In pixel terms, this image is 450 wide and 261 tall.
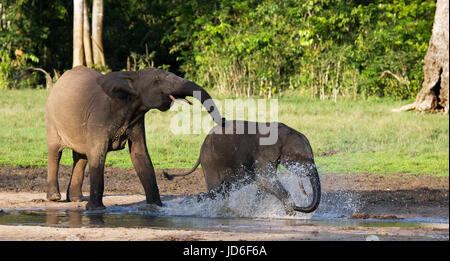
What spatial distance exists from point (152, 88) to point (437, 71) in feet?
36.3

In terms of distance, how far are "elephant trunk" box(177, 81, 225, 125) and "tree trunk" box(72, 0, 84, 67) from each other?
1391 centimetres

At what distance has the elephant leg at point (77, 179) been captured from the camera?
1140 centimetres

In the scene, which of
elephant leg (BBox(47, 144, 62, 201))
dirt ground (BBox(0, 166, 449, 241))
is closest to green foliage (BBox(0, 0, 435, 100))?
dirt ground (BBox(0, 166, 449, 241))

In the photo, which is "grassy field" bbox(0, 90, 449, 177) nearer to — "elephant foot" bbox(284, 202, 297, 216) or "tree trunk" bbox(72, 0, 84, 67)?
"tree trunk" bbox(72, 0, 84, 67)

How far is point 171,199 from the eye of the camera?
11.7 meters

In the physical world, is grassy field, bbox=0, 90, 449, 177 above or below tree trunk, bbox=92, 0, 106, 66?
below

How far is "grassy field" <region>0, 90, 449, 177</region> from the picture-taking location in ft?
48.2

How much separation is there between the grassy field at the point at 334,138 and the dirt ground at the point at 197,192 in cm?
78

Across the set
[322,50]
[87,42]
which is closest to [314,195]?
[322,50]

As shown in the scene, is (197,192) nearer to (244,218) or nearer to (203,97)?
(244,218)

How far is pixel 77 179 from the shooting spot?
1139 centimetres

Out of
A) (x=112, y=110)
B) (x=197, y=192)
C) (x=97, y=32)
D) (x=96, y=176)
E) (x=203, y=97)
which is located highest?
(x=97, y=32)

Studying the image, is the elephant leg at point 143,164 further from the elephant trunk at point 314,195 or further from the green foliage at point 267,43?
the green foliage at point 267,43

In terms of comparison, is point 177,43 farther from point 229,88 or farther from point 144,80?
point 144,80
